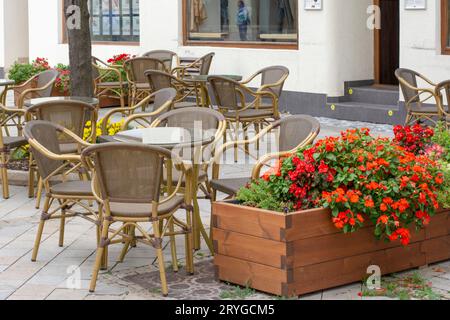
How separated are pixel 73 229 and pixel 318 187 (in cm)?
239

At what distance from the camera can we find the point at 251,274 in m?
5.80

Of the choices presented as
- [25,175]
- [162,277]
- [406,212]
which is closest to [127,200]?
[162,277]

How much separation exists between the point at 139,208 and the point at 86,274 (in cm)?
61

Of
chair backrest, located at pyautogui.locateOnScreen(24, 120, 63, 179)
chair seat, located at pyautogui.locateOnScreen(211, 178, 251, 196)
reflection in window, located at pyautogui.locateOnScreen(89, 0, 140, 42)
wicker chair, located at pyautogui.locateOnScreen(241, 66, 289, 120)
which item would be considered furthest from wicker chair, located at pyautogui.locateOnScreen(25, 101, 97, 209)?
reflection in window, located at pyautogui.locateOnScreen(89, 0, 140, 42)

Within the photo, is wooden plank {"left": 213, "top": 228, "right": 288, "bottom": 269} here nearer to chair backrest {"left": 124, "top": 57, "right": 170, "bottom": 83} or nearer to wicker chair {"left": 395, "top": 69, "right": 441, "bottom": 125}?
wicker chair {"left": 395, "top": 69, "right": 441, "bottom": 125}

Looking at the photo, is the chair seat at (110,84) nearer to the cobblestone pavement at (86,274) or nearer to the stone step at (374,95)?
the stone step at (374,95)

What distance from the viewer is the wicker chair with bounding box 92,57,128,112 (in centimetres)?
1531

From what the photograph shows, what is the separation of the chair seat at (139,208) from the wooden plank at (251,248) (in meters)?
0.30

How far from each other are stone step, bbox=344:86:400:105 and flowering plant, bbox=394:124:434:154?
276 inches

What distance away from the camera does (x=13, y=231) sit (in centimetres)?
760

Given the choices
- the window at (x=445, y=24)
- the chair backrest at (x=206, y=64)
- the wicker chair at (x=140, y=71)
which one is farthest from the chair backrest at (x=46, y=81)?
the window at (x=445, y=24)
